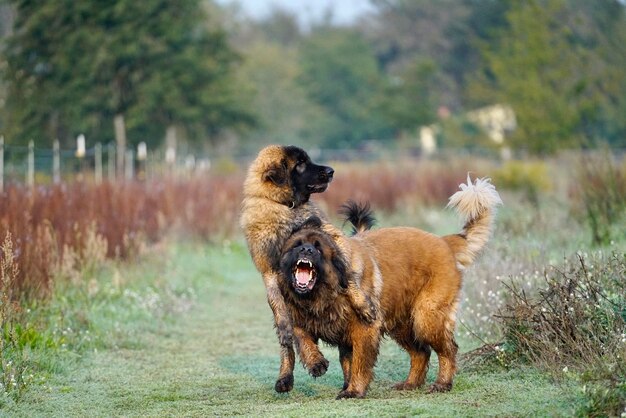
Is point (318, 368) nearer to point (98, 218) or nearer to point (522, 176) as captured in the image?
point (98, 218)

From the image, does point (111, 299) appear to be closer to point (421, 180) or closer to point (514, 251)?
point (514, 251)

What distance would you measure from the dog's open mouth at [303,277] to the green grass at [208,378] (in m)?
0.91

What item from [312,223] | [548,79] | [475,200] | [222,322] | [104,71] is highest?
[548,79]

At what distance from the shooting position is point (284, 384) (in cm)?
890

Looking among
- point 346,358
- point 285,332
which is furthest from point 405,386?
point 285,332

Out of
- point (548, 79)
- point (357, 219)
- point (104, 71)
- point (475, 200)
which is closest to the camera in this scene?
point (475, 200)

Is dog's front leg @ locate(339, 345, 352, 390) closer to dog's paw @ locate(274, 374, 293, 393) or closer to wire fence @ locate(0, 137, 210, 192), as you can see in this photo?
dog's paw @ locate(274, 374, 293, 393)

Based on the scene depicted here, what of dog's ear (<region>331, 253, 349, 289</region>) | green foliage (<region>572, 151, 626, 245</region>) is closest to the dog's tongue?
dog's ear (<region>331, 253, 349, 289</region>)

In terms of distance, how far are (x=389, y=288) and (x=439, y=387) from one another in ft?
3.03

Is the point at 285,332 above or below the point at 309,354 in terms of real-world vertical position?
above

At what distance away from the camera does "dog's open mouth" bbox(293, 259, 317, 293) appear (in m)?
8.61

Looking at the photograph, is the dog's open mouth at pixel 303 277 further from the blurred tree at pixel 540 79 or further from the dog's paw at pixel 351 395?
the blurred tree at pixel 540 79

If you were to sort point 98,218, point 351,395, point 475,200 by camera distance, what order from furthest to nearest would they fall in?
point 98,218 < point 475,200 < point 351,395

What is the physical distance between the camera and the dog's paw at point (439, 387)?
29.9 feet
